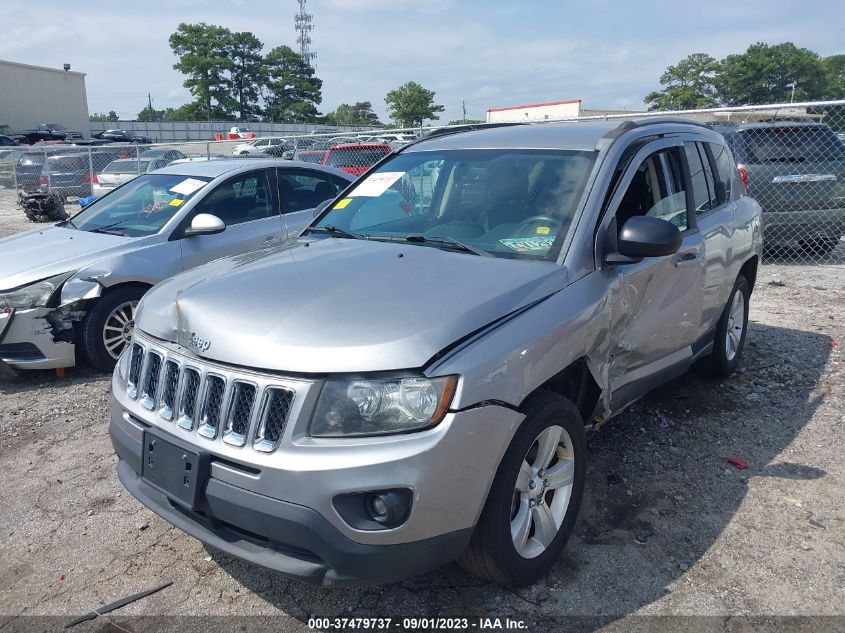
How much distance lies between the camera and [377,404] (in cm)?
228

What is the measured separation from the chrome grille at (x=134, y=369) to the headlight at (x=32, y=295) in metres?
2.71

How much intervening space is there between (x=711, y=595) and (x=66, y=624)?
8.62ft

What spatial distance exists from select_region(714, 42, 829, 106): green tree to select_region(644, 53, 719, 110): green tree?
1147 millimetres

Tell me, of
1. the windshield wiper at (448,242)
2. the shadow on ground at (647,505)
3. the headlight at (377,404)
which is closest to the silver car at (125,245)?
the windshield wiper at (448,242)

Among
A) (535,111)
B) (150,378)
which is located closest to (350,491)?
(150,378)

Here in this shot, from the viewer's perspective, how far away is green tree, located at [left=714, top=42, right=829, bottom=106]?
65.6 meters

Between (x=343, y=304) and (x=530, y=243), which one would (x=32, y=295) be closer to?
(x=343, y=304)

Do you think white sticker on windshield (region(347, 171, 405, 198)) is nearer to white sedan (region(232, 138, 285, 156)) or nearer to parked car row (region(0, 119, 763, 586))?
parked car row (region(0, 119, 763, 586))

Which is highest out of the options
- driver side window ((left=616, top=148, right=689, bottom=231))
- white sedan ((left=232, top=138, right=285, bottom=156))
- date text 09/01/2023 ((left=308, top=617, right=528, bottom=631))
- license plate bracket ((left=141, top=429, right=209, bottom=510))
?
white sedan ((left=232, top=138, right=285, bottom=156))

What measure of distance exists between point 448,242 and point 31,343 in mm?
3704

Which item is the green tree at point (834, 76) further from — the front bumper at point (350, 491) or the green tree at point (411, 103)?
the front bumper at point (350, 491)

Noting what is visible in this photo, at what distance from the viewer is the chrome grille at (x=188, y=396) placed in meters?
2.53

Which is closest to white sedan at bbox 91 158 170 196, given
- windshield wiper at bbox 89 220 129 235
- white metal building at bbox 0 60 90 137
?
windshield wiper at bbox 89 220 129 235

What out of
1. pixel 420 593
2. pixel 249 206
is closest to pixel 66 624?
pixel 420 593
